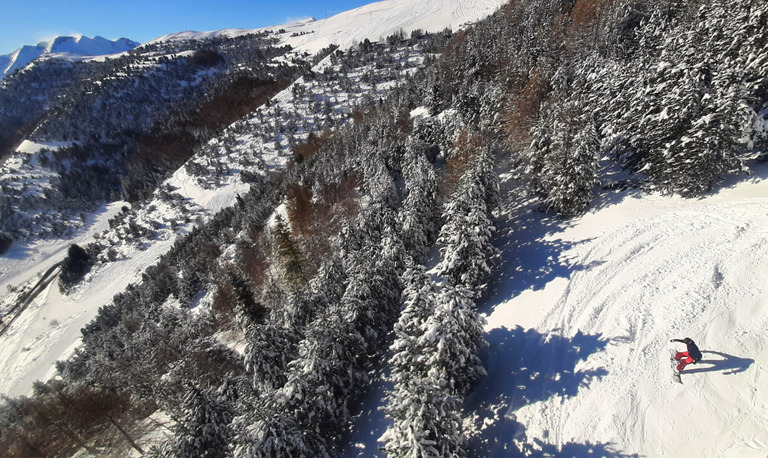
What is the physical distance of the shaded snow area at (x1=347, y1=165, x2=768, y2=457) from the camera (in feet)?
42.6

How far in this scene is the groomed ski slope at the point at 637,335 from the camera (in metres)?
13.0

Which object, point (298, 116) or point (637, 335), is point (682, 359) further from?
point (298, 116)

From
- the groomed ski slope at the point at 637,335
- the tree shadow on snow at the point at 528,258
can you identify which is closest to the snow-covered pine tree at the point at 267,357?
the groomed ski slope at the point at 637,335

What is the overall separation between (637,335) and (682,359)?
9.07 ft

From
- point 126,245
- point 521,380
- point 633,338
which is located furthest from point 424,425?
point 126,245

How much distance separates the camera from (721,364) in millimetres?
13648

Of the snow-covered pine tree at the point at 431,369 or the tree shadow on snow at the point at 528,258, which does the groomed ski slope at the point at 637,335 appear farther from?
the snow-covered pine tree at the point at 431,369

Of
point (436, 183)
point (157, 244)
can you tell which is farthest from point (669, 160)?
point (157, 244)

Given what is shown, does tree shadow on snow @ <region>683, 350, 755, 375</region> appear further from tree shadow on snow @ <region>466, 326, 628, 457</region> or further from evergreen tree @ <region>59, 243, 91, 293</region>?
evergreen tree @ <region>59, 243, 91, 293</region>

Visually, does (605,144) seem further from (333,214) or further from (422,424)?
(333,214)

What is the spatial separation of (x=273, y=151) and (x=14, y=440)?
114480mm

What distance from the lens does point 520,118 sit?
3144cm

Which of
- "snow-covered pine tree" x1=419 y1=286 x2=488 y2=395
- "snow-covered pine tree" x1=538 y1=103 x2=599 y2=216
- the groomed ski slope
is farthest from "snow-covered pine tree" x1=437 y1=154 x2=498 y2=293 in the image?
"snow-covered pine tree" x1=538 y1=103 x2=599 y2=216

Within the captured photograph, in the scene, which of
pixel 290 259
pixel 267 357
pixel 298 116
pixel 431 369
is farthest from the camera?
pixel 298 116
